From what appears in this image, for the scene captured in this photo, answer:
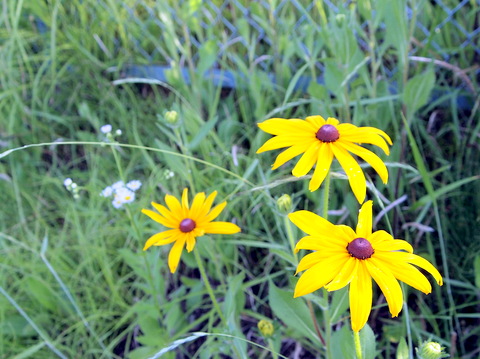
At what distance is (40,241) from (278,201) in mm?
1291

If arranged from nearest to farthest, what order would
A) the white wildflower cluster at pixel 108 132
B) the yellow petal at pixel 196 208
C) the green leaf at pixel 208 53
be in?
the yellow petal at pixel 196 208 < the white wildflower cluster at pixel 108 132 < the green leaf at pixel 208 53

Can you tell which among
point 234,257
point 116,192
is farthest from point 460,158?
point 116,192

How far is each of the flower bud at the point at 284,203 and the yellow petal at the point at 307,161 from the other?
132mm

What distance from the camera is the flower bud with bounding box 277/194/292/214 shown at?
102cm

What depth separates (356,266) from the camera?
788 millimetres

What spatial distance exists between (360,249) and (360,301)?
3.2 inches

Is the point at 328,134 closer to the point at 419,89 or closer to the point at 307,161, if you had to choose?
the point at 307,161

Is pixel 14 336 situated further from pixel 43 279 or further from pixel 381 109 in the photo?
pixel 381 109

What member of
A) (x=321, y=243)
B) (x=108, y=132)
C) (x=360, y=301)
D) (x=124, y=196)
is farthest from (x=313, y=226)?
(x=108, y=132)

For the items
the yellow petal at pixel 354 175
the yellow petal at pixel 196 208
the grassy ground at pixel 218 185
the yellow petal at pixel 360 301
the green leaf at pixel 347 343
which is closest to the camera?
the yellow petal at pixel 360 301

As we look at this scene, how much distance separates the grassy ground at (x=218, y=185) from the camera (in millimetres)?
1435

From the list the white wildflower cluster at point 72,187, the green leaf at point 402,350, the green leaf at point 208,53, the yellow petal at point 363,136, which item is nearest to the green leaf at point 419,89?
the yellow petal at point 363,136

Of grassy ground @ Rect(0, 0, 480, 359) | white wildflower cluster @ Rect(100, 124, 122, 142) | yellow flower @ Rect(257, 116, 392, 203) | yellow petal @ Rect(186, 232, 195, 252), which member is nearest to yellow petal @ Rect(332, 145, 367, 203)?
yellow flower @ Rect(257, 116, 392, 203)

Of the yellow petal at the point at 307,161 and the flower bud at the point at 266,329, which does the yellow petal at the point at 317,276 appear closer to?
the yellow petal at the point at 307,161
